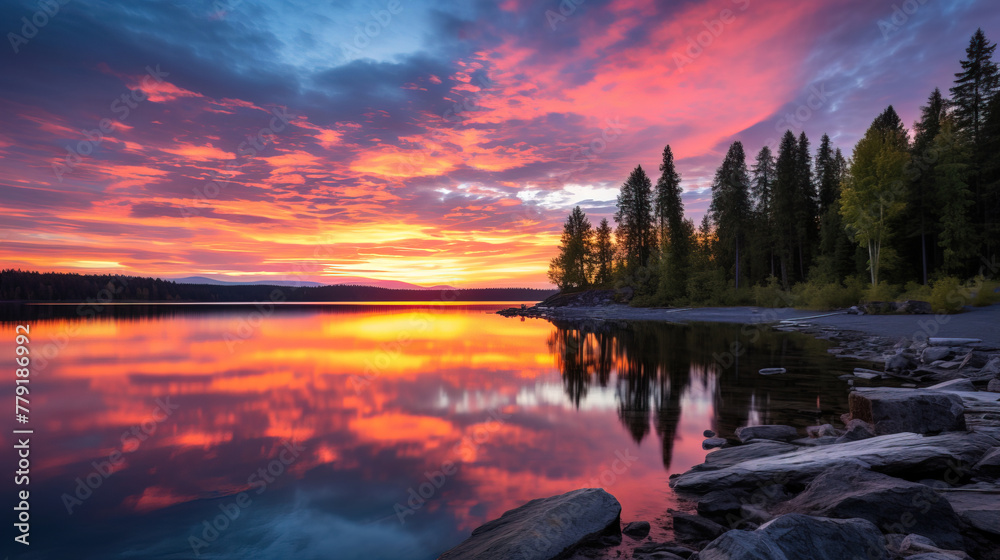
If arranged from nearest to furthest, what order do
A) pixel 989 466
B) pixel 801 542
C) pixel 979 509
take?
pixel 801 542
pixel 979 509
pixel 989 466

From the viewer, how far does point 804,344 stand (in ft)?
81.4

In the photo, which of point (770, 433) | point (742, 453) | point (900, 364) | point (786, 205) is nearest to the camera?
point (742, 453)

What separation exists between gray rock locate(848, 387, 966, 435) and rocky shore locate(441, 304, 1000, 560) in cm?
2

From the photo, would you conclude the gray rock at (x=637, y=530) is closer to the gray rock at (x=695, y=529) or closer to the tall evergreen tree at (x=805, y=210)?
the gray rock at (x=695, y=529)

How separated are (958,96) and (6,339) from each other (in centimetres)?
8893

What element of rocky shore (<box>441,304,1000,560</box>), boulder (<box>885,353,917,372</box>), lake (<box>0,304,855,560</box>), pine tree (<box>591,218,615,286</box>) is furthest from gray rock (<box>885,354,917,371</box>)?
pine tree (<box>591,218,615,286</box>)

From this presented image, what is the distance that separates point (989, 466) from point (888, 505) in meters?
2.64

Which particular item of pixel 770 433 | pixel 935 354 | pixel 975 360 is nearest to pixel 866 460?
pixel 770 433

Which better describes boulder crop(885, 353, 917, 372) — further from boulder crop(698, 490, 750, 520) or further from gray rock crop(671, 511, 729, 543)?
gray rock crop(671, 511, 729, 543)

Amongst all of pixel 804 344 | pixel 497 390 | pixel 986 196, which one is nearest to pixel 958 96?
pixel 986 196

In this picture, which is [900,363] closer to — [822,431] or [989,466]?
[822,431]

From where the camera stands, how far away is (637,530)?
5957mm

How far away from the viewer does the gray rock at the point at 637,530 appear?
19.3 feet

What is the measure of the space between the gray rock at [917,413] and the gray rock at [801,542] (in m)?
5.45
